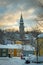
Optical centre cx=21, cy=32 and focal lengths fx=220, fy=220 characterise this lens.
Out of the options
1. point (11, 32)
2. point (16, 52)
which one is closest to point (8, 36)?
point (11, 32)

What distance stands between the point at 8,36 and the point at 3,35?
13.0ft

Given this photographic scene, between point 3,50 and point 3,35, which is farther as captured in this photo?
point 3,35

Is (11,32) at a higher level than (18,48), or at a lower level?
higher

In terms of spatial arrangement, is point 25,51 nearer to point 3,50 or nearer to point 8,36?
point 3,50

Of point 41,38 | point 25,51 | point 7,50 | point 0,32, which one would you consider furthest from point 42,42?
point 0,32

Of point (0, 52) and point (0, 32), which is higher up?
point (0, 32)

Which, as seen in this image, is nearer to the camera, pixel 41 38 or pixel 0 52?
pixel 41 38

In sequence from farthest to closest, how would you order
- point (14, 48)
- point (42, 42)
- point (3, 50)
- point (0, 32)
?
point (0, 32), point (14, 48), point (3, 50), point (42, 42)

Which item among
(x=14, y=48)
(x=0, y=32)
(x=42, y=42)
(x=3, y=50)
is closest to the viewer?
(x=42, y=42)

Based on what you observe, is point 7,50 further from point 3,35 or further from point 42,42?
point 3,35

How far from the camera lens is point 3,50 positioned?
166 feet

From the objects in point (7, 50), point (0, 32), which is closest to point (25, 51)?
point (7, 50)

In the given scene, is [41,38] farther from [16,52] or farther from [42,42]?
[16,52]

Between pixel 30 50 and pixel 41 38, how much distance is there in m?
16.9
